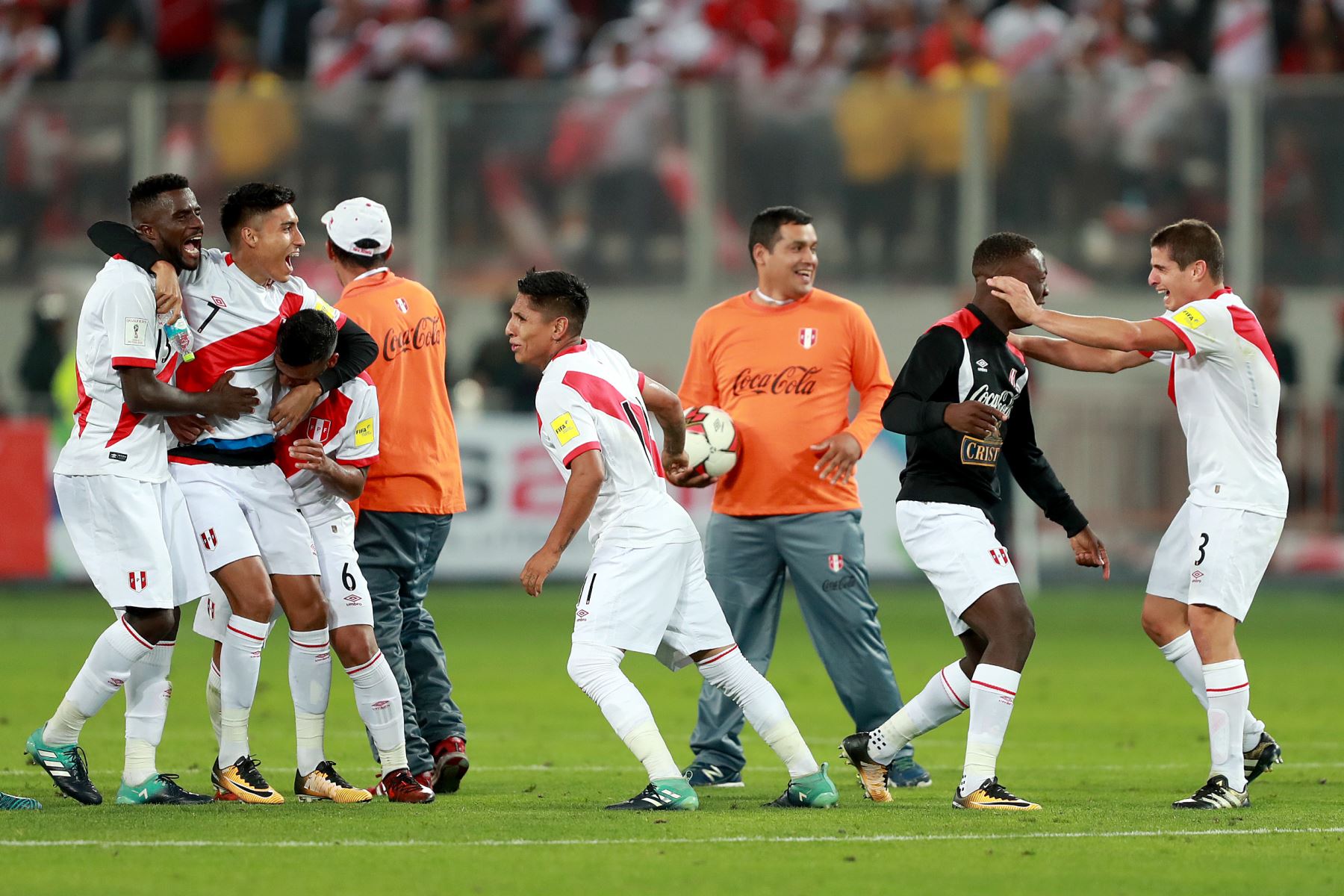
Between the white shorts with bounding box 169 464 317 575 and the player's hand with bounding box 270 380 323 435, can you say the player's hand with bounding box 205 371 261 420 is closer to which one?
the player's hand with bounding box 270 380 323 435

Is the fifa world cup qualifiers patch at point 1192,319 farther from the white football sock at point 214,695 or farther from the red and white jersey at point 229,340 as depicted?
the white football sock at point 214,695

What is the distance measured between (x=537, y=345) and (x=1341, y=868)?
3.39 metres

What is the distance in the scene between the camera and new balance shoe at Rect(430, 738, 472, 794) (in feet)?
26.1

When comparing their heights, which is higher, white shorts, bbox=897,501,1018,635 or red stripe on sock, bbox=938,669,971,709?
white shorts, bbox=897,501,1018,635

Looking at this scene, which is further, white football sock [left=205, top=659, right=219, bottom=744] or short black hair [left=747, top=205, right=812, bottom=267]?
short black hair [left=747, top=205, right=812, bottom=267]

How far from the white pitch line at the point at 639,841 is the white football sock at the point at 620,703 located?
593 mm

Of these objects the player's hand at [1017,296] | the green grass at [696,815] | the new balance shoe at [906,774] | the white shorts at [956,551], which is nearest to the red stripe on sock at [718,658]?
the green grass at [696,815]

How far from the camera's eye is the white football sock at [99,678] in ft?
23.9

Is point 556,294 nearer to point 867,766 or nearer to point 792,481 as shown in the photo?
point 792,481

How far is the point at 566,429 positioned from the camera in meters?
7.20

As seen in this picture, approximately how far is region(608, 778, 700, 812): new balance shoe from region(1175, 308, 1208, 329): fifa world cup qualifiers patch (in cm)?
257

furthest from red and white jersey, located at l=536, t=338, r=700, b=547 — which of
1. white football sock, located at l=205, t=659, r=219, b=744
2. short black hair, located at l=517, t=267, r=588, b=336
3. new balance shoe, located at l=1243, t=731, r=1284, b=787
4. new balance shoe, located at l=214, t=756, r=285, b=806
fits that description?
new balance shoe, located at l=1243, t=731, r=1284, b=787

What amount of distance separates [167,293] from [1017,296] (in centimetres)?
317

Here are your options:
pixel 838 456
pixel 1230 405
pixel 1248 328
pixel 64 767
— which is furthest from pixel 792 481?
pixel 64 767
